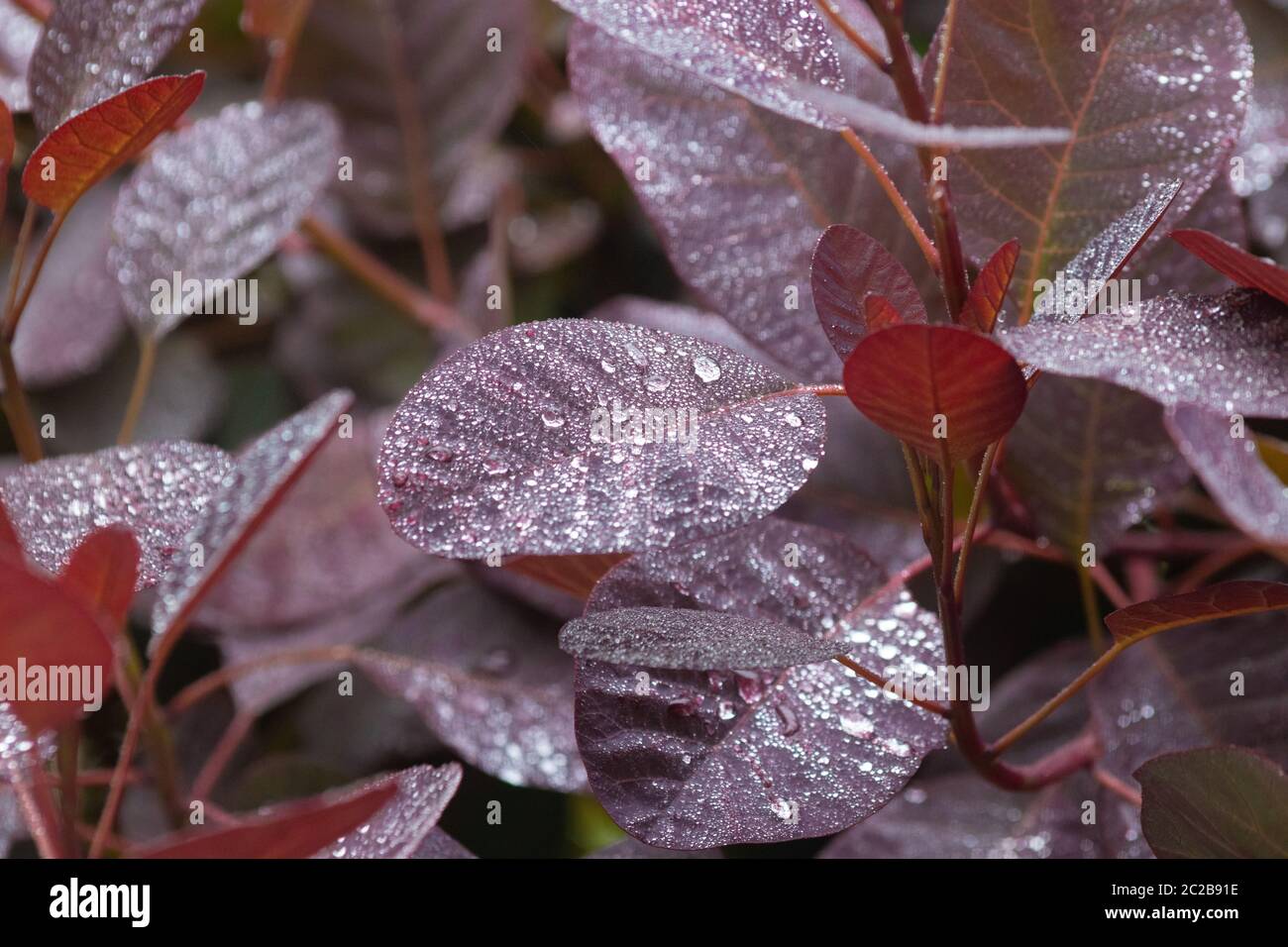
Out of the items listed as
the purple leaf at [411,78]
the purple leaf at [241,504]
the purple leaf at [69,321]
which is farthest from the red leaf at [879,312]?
the purple leaf at [69,321]

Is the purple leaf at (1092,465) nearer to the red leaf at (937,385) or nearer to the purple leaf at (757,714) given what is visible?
the purple leaf at (757,714)

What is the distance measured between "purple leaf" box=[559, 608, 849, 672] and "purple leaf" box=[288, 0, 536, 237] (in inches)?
29.5

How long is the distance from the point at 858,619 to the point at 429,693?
1.05 ft

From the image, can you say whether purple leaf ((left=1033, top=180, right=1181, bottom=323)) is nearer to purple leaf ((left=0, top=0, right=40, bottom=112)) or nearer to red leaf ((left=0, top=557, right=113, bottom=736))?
red leaf ((left=0, top=557, right=113, bottom=736))

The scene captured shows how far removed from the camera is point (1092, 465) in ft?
2.23

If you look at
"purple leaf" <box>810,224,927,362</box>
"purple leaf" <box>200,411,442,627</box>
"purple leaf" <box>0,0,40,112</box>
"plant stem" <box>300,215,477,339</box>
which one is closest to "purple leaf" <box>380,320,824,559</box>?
"purple leaf" <box>810,224,927,362</box>

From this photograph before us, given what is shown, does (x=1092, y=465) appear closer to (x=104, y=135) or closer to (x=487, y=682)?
(x=487, y=682)

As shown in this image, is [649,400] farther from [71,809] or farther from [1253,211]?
[1253,211]

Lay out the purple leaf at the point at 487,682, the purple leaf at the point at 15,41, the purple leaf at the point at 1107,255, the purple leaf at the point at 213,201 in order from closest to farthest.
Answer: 1. the purple leaf at the point at 1107,255
2. the purple leaf at the point at 487,682
3. the purple leaf at the point at 213,201
4. the purple leaf at the point at 15,41

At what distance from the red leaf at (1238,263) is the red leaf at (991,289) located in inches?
2.8

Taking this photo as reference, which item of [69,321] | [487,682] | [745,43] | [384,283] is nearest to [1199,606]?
[745,43]

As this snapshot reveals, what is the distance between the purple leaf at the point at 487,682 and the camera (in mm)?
655
